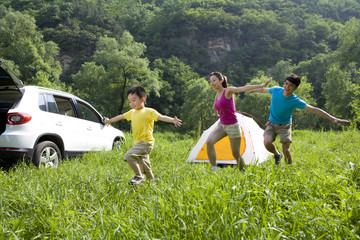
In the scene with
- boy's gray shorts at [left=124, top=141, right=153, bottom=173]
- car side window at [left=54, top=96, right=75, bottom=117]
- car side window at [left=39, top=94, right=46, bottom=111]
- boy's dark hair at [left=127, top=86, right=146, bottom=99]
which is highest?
boy's dark hair at [left=127, top=86, right=146, bottom=99]

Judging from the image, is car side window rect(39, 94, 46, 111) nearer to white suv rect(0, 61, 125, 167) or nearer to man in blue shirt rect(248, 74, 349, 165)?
white suv rect(0, 61, 125, 167)

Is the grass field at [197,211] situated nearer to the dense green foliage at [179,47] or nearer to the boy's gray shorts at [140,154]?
the boy's gray shorts at [140,154]

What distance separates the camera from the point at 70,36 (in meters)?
58.6

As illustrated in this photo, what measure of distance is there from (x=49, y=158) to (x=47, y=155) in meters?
0.07

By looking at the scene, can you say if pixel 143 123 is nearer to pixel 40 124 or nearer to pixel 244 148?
pixel 40 124

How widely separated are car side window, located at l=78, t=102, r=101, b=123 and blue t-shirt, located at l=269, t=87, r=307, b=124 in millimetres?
3976

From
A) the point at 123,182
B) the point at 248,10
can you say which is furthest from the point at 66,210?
the point at 248,10

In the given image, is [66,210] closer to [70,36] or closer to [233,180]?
[233,180]

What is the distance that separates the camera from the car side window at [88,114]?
6127 millimetres

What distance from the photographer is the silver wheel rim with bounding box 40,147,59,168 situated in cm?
452

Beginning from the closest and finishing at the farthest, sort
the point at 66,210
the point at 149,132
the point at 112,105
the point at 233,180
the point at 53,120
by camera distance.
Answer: the point at 66,210 → the point at 233,180 → the point at 149,132 → the point at 53,120 → the point at 112,105

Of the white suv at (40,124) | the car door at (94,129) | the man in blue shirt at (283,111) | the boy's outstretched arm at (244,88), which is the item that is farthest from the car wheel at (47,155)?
the man in blue shirt at (283,111)

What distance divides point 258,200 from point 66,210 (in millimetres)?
1767

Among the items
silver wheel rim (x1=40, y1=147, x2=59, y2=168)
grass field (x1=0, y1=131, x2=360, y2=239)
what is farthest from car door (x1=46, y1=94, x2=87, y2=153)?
grass field (x1=0, y1=131, x2=360, y2=239)
